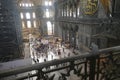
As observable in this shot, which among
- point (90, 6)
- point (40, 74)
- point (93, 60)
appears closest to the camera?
point (40, 74)

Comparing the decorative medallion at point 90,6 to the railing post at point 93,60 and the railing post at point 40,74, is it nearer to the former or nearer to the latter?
the railing post at point 93,60

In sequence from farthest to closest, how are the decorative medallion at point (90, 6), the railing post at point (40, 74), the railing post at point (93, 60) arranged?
1. the decorative medallion at point (90, 6)
2. the railing post at point (93, 60)
3. the railing post at point (40, 74)

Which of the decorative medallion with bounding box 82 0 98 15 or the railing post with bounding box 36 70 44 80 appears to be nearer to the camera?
the railing post with bounding box 36 70 44 80

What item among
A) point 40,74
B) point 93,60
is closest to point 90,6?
point 93,60

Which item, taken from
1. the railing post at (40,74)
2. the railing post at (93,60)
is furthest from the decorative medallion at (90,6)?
the railing post at (40,74)

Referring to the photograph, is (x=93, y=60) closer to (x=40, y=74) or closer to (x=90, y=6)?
(x=40, y=74)

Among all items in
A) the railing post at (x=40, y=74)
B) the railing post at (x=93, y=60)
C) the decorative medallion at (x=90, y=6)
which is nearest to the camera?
the railing post at (x=40, y=74)

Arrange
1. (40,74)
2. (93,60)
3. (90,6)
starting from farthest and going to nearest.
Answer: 1. (90,6)
2. (93,60)
3. (40,74)

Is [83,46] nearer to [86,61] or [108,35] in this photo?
[108,35]

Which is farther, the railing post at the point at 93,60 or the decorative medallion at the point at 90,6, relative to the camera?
the decorative medallion at the point at 90,6

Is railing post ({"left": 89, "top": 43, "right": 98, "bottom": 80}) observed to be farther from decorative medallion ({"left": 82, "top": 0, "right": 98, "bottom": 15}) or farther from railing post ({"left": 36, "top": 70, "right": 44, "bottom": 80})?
decorative medallion ({"left": 82, "top": 0, "right": 98, "bottom": 15})

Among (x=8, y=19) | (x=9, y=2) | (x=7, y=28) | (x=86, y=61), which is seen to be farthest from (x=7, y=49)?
(x=86, y=61)

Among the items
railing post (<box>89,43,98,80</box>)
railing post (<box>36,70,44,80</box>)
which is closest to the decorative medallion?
railing post (<box>89,43,98,80</box>)

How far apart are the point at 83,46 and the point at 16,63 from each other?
13.3m
